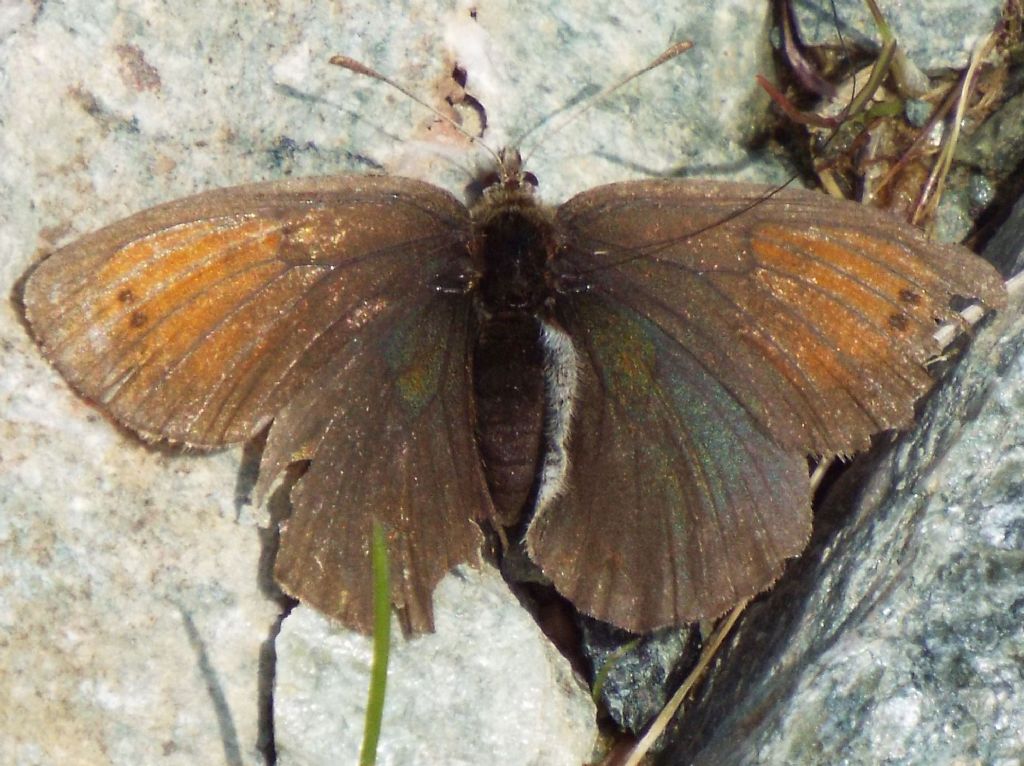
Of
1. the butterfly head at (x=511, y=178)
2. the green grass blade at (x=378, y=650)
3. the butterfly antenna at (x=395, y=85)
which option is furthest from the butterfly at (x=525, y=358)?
the green grass blade at (x=378, y=650)

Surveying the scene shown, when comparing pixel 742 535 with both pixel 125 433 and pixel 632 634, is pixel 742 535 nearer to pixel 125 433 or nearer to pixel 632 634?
pixel 632 634

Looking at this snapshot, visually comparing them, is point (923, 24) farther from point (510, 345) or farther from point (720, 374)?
point (510, 345)

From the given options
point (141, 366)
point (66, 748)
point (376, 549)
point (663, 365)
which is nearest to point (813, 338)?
point (663, 365)

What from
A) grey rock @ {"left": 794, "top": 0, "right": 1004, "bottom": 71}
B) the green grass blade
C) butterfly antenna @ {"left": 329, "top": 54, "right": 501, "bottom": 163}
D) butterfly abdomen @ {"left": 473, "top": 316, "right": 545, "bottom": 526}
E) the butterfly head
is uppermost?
grey rock @ {"left": 794, "top": 0, "right": 1004, "bottom": 71}

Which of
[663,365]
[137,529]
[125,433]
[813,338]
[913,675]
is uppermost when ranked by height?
[813,338]

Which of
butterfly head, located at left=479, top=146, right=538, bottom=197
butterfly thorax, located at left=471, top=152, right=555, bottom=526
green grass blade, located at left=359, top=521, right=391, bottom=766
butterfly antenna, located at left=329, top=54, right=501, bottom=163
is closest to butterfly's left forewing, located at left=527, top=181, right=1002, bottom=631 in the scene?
butterfly thorax, located at left=471, top=152, right=555, bottom=526

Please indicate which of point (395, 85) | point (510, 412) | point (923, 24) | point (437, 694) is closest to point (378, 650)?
point (437, 694)

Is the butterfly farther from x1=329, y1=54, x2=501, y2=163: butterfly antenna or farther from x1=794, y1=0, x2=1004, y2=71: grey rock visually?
x1=794, y1=0, x2=1004, y2=71: grey rock
